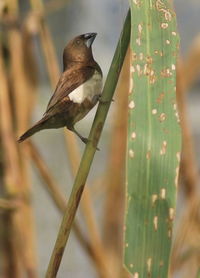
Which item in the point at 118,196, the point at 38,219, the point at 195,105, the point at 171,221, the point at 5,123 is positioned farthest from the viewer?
the point at 195,105

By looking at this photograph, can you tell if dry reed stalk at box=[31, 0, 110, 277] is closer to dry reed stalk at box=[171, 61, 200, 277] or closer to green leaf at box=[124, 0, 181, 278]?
dry reed stalk at box=[171, 61, 200, 277]

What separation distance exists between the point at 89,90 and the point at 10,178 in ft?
2.04

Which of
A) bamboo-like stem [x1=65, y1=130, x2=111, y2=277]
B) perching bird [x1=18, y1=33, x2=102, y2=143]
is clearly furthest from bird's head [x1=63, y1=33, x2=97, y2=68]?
bamboo-like stem [x1=65, y1=130, x2=111, y2=277]

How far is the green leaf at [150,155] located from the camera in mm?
429

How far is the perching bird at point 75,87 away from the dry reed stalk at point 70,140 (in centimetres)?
30

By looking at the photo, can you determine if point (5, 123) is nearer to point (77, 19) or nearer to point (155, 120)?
point (77, 19)

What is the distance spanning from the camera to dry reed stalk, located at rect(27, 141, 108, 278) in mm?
989

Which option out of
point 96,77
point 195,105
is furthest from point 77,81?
point 195,105

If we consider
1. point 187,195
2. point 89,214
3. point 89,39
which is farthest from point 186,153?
point 89,39

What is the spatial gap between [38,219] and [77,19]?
66 cm

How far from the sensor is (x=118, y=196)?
1.15m

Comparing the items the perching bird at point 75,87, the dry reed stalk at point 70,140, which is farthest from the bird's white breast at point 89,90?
the dry reed stalk at point 70,140

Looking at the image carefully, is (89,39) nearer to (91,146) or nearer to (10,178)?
(91,146)

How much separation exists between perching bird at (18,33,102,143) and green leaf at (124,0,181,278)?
0.10 ft
